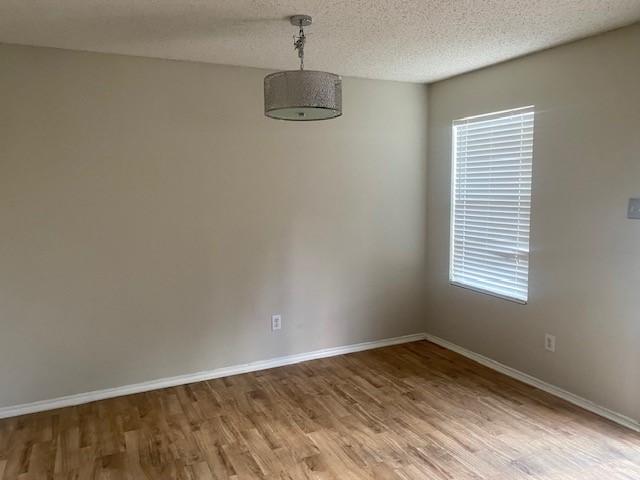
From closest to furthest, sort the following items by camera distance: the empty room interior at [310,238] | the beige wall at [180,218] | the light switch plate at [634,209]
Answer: the empty room interior at [310,238]
the light switch plate at [634,209]
the beige wall at [180,218]

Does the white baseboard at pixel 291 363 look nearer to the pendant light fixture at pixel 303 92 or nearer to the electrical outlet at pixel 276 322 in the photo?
the electrical outlet at pixel 276 322

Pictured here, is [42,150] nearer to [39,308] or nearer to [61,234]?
[61,234]

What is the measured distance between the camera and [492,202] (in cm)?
375

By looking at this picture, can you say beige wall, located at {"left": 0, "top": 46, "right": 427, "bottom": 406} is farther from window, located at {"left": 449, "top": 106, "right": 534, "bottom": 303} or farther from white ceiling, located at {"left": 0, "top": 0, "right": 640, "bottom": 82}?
window, located at {"left": 449, "top": 106, "right": 534, "bottom": 303}

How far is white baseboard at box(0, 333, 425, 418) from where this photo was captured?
3.16m

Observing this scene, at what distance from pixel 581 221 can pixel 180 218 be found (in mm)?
2689

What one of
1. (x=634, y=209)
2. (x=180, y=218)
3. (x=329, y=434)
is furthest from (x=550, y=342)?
(x=180, y=218)

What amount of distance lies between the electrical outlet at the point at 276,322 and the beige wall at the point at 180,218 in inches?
2.0

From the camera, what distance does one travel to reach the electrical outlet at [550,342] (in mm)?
3303

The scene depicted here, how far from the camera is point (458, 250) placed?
4.16 metres

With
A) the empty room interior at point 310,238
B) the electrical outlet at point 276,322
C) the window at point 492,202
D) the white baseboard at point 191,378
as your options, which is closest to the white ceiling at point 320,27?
the empty room interior at point 310,238

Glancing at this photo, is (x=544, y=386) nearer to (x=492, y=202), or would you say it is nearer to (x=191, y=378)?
(x=492, y=202)

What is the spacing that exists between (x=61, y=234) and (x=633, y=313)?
3.56 metres

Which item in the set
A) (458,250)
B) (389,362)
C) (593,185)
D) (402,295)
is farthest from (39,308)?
(593,185)
